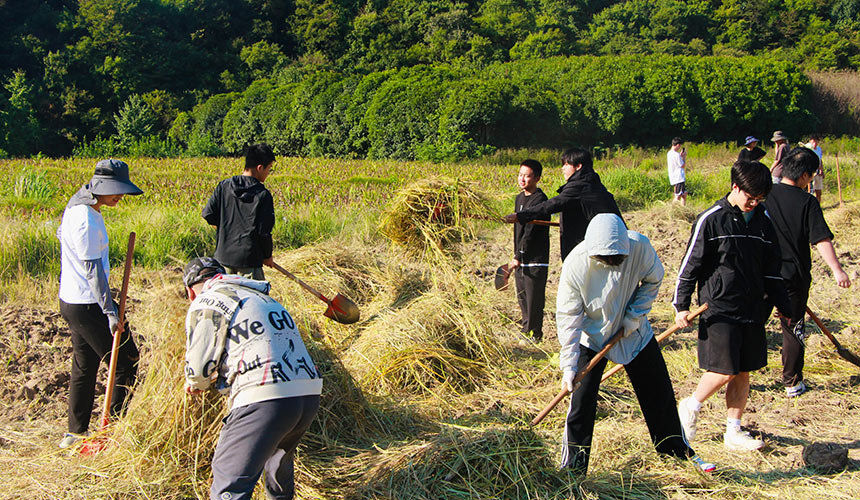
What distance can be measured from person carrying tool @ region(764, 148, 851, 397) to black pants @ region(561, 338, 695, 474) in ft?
4.76

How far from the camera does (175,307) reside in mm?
3637

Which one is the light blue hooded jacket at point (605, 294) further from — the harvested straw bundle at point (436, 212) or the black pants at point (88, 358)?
the harvested straw bundle at point (436, 212)

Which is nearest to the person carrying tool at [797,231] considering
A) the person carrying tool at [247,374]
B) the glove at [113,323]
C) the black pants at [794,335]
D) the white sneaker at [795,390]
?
the black pants at [794,335]

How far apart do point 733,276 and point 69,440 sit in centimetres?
372

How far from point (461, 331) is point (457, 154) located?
14.4 meters

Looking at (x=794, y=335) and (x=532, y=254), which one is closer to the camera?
(x=794, y=335)

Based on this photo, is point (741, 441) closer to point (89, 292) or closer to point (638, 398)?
point (638, 398)

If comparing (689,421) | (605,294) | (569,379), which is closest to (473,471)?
(569,379)

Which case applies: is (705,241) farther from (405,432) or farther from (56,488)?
(56,488)

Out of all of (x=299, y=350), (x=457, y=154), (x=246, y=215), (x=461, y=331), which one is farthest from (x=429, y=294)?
(x=457, y=154)

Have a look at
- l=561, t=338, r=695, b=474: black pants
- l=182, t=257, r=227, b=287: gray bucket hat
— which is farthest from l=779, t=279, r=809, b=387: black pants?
l=182, t=257, r=227, b=287: gray bucket hat

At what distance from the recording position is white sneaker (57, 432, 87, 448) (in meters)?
3.66

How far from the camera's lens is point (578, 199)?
482 cm

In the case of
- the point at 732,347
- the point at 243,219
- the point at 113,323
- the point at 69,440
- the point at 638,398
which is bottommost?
the point at 69,440
